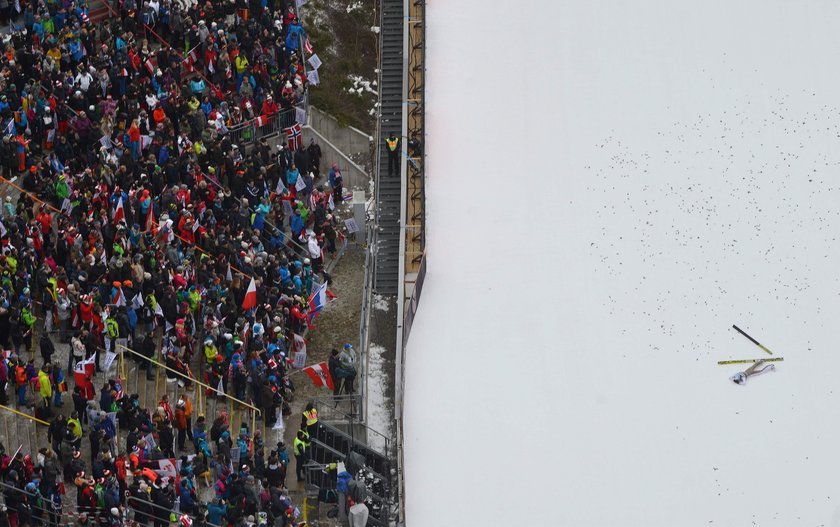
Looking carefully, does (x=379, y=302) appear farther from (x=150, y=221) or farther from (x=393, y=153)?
(x=150, y=221)

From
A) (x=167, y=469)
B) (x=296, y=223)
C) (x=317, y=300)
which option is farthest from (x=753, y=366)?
(x=167, y=469)

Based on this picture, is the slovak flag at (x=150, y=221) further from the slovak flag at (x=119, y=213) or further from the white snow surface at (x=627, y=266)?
the white snow surface at (x=627, y=266)

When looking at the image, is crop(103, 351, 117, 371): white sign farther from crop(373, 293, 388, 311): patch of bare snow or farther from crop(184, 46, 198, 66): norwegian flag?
crop(184, 46, 198, 66): norwegian flag

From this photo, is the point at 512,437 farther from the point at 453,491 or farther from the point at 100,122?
the point at 100,122

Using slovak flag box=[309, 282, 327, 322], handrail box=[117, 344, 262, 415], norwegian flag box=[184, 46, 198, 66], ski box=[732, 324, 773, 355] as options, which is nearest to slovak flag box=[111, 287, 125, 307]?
handrail box=[117, 344, 262, 415]

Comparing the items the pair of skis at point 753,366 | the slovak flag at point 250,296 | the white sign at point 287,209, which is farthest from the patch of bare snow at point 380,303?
the pair of skis at point 753,366

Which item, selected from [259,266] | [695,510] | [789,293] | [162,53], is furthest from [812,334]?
[162,53]
